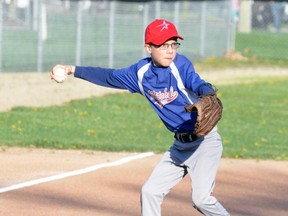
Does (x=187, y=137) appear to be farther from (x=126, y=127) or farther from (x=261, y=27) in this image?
(x=261, y=27)

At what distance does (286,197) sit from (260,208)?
71cm

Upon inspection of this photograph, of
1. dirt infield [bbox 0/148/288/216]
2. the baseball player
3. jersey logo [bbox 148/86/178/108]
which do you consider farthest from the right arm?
dirt infield [bbox 0/148/288/216]

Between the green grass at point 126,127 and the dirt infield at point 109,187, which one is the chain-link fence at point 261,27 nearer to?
the green grass at point 126,127

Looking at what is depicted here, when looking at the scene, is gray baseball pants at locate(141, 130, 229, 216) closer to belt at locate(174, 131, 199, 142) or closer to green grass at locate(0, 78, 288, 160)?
belt at locate(174, 131, 199, 142)

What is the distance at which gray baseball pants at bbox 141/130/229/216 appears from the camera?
691cm

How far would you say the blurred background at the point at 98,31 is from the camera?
23.2 metres

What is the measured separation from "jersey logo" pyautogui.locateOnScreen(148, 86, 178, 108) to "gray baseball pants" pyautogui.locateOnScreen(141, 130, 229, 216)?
1.18 ft

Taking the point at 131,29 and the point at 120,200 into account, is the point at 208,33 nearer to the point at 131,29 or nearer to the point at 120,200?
the point at 131,29

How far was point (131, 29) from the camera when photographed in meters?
25.7

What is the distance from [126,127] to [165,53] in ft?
25.7

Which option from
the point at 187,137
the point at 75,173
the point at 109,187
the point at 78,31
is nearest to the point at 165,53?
the point at 187,137

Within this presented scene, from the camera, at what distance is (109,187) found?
32.1 ft

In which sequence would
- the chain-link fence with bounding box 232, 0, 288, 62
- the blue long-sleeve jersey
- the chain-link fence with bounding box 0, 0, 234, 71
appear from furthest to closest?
the chain-link fence with bounding box 232, 0, 288, 62, the chain-link fence with bounding box 0, 0, 234, 71, the blue long-sleeve jersey

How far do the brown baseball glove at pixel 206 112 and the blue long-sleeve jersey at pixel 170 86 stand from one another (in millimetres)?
73
